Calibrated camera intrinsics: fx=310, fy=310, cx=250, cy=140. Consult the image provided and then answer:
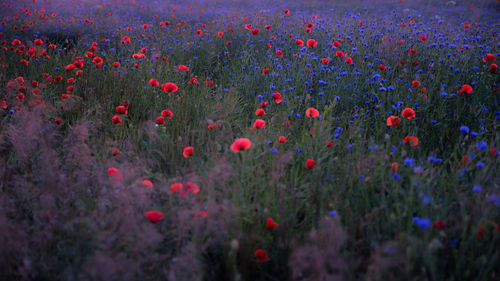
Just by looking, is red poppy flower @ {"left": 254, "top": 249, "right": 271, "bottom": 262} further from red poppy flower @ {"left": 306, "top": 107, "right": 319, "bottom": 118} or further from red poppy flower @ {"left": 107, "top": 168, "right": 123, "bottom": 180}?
red poppy flower @ {"left": 306, "top": 107, "right": 319, "bottom": 118}

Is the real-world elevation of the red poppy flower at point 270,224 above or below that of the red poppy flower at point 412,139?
below

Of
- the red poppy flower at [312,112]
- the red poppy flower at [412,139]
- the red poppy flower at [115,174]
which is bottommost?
the red poppy flower at [115,174]

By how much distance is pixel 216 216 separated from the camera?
5.21 feet

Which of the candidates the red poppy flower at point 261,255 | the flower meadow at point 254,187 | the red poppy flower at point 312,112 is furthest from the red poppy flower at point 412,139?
the red poppy flower at point 261,255

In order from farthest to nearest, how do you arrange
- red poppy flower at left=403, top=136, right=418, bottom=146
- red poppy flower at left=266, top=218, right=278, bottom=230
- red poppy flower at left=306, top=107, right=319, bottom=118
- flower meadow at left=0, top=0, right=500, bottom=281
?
red poppy flower at left=306, top=107, right=319, bottom=118 < red poppy flower at left=403, top=136, right=418, bottom=146 < red poppy flower at left=266, top=218, right=278, bottom=230 < flower meadow at left=0, top=0, right=500, bottom=281

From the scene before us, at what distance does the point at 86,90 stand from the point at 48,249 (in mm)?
2223

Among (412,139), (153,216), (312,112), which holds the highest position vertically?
(312,112)

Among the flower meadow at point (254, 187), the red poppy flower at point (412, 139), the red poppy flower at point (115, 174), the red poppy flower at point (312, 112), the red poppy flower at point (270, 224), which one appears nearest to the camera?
the flower meadow at point (254, 187)

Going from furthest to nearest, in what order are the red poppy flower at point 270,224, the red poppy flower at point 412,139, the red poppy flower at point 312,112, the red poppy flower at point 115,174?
1. the red poppy flower at point 312,112
2. the red poppy flower at point 412,139
3. the red poppy flower at point 115,174
4. the red poppy flower at point 270,224

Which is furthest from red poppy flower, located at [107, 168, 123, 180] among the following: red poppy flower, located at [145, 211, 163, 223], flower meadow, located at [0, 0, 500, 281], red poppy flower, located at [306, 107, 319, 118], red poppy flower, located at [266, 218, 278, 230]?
red poppy flower, located at [306, 107, 319, 118]

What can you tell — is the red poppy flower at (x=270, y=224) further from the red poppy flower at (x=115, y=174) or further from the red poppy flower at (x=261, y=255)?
the red poppy flower at (x=115, y=174)

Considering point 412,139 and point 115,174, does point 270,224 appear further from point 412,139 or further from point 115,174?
point 412,139

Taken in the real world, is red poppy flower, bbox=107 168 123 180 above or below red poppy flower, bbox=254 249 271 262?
above

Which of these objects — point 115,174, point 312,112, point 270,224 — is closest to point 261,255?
point 270,224
